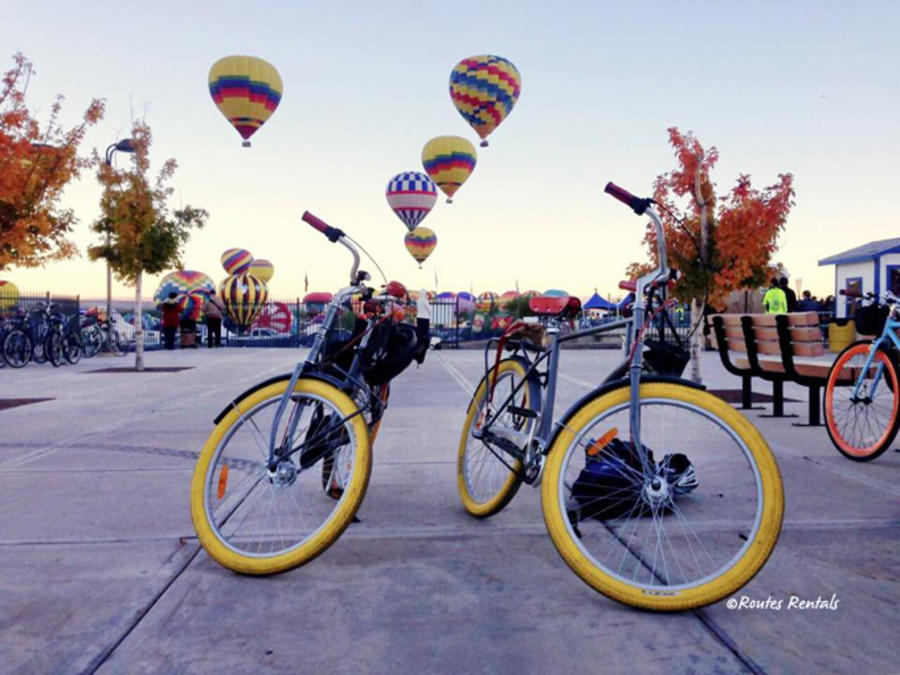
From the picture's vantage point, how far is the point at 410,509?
3.80m

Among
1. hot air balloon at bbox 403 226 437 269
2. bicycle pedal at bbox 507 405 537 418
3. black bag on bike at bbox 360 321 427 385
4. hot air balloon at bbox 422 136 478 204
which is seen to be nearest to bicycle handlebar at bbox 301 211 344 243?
black bag on bike at bbox 360 321 427 385

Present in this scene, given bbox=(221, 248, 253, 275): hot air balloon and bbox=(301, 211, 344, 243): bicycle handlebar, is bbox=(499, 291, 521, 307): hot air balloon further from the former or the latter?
bbox=(301, 211, 344, 243): bicycle handlebar

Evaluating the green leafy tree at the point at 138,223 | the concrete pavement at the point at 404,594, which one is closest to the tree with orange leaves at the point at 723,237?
the concrete pavement at the point at 404,594

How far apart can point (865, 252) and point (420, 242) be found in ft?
92.2

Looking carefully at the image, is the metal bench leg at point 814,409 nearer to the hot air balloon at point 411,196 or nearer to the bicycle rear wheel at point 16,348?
the bicycle rear wheel at point 16,348

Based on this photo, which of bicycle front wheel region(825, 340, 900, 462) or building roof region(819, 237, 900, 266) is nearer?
bicycle front wheel region(825, 340, 900, 462)

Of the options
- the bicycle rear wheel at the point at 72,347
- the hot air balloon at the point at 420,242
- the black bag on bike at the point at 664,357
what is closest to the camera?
the black bag on bike at the point at 664,357

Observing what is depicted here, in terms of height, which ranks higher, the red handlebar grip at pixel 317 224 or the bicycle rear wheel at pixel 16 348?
the red handlebar grip at pixel 317 224

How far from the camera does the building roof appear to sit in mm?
27125

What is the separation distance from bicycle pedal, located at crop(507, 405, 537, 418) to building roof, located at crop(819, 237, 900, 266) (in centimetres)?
2865

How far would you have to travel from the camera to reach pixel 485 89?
104ft

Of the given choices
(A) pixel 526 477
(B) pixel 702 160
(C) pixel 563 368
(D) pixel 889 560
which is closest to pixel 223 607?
(A) pixel 526 477

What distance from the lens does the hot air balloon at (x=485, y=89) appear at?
104ft

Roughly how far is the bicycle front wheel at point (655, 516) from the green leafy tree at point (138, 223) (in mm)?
13140
